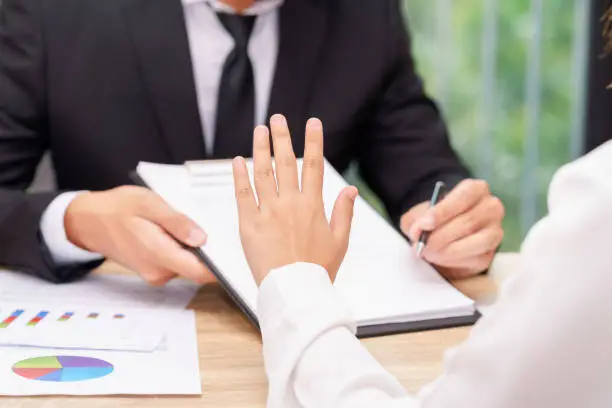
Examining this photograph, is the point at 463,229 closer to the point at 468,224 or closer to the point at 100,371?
the point at 468,224

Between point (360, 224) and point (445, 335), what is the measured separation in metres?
0.24

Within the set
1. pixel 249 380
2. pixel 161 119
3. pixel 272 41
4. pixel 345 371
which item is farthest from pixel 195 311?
pixel 272 41

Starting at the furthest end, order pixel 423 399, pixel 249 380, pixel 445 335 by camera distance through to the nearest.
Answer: pixel 445 335, pixel 249 380, pixel 423 399

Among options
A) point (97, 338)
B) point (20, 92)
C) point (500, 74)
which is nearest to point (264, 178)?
point (97, 338)

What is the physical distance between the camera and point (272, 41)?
5.35ft

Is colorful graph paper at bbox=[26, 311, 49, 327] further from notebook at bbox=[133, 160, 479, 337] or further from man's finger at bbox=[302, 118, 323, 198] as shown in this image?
man's finger at bbox=[302, 118, 323, 198]

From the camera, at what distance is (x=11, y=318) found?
1039mm

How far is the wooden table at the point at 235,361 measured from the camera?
846 millimetres

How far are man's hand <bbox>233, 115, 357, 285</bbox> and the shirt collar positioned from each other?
2.35 feet

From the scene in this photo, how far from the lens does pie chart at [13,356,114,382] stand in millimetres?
888

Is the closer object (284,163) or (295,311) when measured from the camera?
(295,311)

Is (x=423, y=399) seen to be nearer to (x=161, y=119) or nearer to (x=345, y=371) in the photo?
(x=345, y=371)

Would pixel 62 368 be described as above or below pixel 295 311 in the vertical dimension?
below

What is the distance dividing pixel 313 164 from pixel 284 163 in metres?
0.03
